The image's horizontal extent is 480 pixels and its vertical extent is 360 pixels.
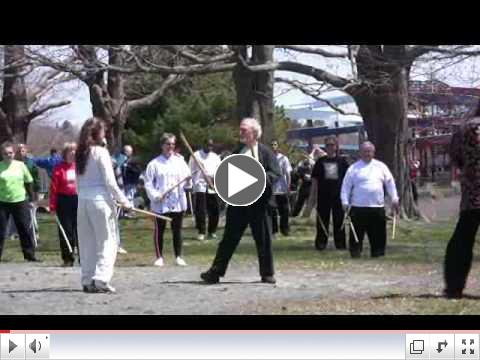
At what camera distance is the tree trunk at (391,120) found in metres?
10.3

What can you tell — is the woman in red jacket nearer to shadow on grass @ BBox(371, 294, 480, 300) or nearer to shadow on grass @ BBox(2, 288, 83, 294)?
shadow on grass @ BBox(2, 288, 83, 294)

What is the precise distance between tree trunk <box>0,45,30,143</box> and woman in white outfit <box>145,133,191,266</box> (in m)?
1.38

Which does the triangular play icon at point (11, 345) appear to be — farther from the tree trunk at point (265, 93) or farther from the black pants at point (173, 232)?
the tree trunk at point (265, 93)

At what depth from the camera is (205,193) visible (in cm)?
1079

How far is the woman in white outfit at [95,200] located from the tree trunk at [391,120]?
10.3 feet

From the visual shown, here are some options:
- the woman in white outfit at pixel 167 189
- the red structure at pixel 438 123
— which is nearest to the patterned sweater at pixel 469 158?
the red structure at pixel 438 123

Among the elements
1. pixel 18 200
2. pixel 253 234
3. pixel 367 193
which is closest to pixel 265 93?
pixel 367 193

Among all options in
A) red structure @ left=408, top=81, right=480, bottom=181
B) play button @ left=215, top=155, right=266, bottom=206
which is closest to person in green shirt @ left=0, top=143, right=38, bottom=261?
play button @ left=215, top=155, right=266, bottom=206

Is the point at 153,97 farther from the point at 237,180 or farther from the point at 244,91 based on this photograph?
the point at 237,180

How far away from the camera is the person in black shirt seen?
11.1m

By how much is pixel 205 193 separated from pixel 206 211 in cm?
20

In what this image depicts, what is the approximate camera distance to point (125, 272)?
29.3 ft
